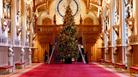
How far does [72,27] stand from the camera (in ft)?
126

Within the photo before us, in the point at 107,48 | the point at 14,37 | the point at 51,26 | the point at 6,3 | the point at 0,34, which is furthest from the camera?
the point at 51,26

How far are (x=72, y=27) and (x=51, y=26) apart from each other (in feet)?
17.1

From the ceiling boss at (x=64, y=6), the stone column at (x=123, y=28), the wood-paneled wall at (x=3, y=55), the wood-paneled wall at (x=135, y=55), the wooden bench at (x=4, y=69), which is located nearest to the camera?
the wooden bench at (x=4, y=69)

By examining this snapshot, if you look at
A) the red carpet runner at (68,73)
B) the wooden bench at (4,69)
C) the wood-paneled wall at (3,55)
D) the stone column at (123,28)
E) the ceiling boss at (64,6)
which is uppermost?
the ceiling boss at (64,6)

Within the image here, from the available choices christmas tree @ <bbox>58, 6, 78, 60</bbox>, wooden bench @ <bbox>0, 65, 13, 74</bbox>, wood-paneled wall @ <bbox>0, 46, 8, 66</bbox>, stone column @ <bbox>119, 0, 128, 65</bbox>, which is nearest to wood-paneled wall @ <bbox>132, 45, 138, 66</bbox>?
stone column @ <bbox>119, 0, 128, 65</bbox>

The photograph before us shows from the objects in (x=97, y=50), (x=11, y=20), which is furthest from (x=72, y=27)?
(x=11, y=20)

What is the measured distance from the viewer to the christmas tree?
37812mm

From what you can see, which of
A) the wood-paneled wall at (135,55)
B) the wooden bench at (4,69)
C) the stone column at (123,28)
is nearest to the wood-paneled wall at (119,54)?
the stone column at (123,28)

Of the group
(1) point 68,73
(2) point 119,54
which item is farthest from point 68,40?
(1) point 68,73

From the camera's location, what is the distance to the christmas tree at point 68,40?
124 ft

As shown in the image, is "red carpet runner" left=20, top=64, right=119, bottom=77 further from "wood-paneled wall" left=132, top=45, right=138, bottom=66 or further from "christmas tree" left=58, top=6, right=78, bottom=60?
"christmas tree" left=58, top=6, right=78, bottom=60

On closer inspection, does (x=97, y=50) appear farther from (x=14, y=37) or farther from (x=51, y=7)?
(x=14, y=37)

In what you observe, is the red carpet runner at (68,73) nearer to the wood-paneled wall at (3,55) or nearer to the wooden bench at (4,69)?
the wooden bench at (4,69)

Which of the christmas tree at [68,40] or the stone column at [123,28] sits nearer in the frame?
the stone column at [123,28]
